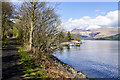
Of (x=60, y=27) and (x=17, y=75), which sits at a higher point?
(x=60, y=27)

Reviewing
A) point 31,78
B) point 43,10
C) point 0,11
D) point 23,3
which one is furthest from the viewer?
point 0,11

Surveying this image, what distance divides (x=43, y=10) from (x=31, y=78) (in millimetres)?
9023

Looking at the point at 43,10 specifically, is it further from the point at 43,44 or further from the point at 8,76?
the point at 8,76

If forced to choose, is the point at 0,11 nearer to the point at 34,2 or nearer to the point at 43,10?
the point at 34,2

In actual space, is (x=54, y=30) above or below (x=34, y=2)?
below

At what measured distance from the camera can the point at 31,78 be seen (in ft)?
19.9

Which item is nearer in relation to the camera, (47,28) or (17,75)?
(17,75)

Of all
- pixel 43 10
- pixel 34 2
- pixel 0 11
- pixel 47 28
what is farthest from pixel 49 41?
pixel 0 11

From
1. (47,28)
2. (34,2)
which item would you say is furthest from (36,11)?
(47,28)

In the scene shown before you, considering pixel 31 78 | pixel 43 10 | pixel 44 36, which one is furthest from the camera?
pixel 43 10

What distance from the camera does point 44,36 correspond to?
1146 cm

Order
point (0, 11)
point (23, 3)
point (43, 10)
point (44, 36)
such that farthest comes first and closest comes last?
1. point (0, 11)
2. point (23, 3)
3. point (43, 10)
4. point (44, 36)

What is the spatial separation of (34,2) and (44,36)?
16.9 feet

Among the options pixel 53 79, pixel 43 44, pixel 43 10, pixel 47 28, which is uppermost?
pixel 43 10
